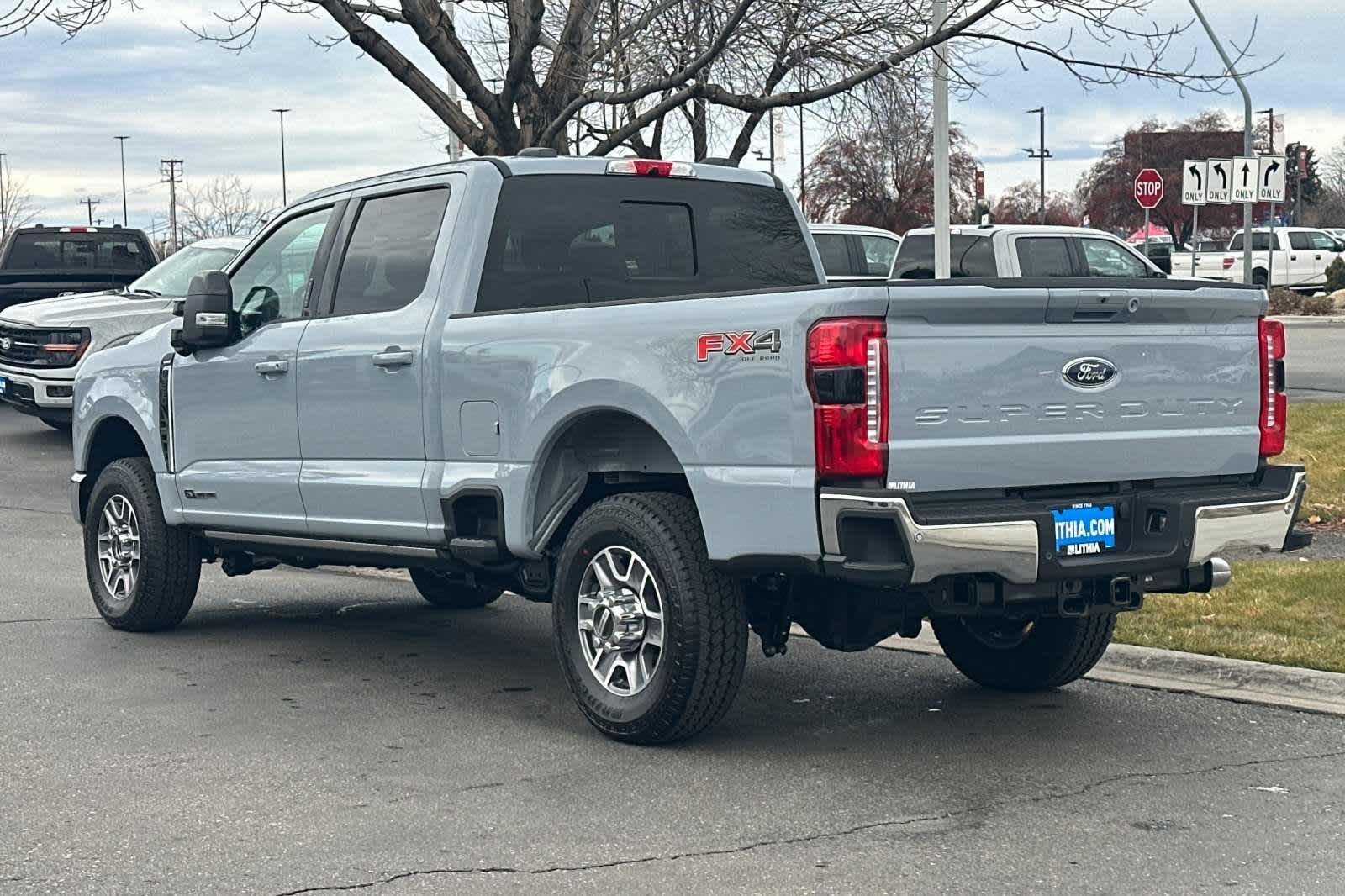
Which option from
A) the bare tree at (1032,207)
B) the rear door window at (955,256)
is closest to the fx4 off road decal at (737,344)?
the rear door window at (955,256)

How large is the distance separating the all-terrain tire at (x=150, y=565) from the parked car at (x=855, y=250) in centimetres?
1295

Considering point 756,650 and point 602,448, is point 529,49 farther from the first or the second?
point 602,448

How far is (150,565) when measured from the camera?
897 cm

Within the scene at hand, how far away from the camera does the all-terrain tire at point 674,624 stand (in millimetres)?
6203

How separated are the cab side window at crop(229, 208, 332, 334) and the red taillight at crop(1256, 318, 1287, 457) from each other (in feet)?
13.2

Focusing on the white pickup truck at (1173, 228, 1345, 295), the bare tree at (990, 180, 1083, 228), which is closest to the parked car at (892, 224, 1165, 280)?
the white pickup truck at (1173, 228, 1345, 295)

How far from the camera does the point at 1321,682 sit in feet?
23.9

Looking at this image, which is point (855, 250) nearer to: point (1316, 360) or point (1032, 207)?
point (1316, 360)

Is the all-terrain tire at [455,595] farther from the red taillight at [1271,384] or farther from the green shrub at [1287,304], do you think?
the green shrub at [1287,304]

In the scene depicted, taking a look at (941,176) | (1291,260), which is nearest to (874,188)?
(1291,260)

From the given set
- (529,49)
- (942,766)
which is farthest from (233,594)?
(942,766)

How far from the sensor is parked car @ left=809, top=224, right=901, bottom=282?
21703mm

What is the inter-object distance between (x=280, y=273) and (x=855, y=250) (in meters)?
14.2

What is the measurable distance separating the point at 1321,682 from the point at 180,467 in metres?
5.13
